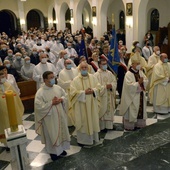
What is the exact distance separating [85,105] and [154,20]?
631 inches

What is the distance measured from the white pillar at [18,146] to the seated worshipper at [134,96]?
3.78m

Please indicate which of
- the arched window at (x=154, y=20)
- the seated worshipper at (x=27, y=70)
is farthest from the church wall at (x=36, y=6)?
the seated worshipper at (x=27, y=70)

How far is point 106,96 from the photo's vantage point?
20.1 feet

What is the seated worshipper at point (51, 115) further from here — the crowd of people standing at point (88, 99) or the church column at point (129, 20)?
the church column at point (129, 20)

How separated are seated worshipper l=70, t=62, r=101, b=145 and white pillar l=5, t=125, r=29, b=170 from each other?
8.73 ft

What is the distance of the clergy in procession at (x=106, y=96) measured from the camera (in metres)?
6.09

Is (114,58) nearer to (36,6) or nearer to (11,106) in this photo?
(11,106)

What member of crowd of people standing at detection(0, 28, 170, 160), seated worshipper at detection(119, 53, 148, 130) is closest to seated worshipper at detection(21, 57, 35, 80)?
crowd of people standing at detection(0, 28, 170, 160)

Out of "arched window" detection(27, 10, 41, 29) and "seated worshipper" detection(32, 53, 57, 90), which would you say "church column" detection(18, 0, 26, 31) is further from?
"seated worshipper" detection(32, 53, 57, 90)

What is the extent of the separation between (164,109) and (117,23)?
58.3ft

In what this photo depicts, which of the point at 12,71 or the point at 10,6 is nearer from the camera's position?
the point at 12,71

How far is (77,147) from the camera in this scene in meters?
5.57

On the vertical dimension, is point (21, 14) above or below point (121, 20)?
above

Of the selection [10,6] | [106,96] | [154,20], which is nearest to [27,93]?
[106,96]
